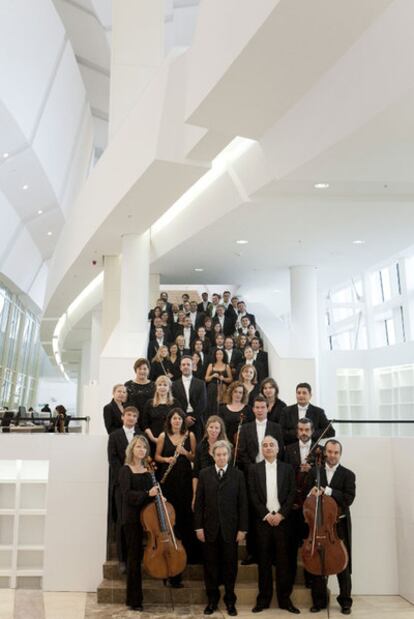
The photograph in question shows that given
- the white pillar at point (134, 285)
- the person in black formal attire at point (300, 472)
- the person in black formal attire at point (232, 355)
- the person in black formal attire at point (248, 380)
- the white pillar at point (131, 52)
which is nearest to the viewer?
the person in black formal attire at point (300, 472)

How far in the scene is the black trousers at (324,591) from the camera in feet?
19.0

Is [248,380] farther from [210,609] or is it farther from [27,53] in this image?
[27,53]

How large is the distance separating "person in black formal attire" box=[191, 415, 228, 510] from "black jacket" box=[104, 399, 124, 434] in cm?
104

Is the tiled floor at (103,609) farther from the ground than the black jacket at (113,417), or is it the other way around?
the black jacket at (113,417)

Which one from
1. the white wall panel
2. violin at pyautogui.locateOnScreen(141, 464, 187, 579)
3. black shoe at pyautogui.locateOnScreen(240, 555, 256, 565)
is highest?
the white wall panel

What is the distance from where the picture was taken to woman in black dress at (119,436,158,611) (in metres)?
5.71

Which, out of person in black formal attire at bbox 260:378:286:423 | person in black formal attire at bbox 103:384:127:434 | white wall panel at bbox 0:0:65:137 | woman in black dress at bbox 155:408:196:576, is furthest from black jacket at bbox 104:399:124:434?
white wall panel at bbox 0:0:65:137

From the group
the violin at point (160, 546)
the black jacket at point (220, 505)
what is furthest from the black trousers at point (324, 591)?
the violin at point (160, 546)

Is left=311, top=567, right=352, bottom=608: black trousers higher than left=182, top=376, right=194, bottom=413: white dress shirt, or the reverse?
left=182, top=376, right=194, bottom=413: white dress shirt

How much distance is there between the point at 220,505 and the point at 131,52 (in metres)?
8.92

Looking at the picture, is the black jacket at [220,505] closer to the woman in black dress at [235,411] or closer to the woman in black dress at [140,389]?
the woman in black dress at [235,411]

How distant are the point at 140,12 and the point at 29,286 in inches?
684

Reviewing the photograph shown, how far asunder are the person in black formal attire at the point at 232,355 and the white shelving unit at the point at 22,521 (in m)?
2.92

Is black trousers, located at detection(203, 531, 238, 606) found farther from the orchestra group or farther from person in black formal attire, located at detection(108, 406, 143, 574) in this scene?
person in black formal attire, located at detection(108, 406, 143, 574)
